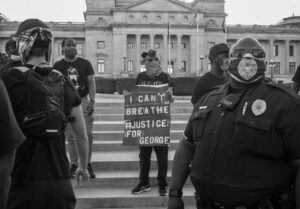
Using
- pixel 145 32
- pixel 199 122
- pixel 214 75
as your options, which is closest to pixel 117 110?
pixel 214 75

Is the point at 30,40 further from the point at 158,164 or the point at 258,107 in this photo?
the point at 158,164

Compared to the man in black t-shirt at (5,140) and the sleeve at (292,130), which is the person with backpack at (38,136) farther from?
the sleeve at (292,130)

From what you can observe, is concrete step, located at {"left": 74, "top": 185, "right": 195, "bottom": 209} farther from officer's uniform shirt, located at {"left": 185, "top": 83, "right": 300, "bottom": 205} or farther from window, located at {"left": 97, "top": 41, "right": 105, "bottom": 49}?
window, located at {"left": 97, "top": 41, "right": 105, "bottom": 49}

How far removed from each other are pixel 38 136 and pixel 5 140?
436 millimetres

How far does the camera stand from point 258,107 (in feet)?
8.51

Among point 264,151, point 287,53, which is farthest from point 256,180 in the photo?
point 287,53

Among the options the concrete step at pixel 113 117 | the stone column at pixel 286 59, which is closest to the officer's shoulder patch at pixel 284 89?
the concrete step at pixel 113 117

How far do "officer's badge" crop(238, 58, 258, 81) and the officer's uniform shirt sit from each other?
0.08 meters

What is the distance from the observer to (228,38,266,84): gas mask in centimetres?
275

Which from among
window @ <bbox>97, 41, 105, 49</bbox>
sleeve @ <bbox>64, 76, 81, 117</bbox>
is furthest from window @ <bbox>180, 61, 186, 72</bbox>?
sleeve @ <bbox>64, 76, 81, 117</bbox>

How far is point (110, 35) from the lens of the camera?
77.4m

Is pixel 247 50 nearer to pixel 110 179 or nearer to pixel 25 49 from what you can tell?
pixel 25 49

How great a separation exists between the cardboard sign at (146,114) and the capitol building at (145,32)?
67953 millimetres

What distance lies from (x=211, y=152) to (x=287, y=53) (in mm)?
86104
